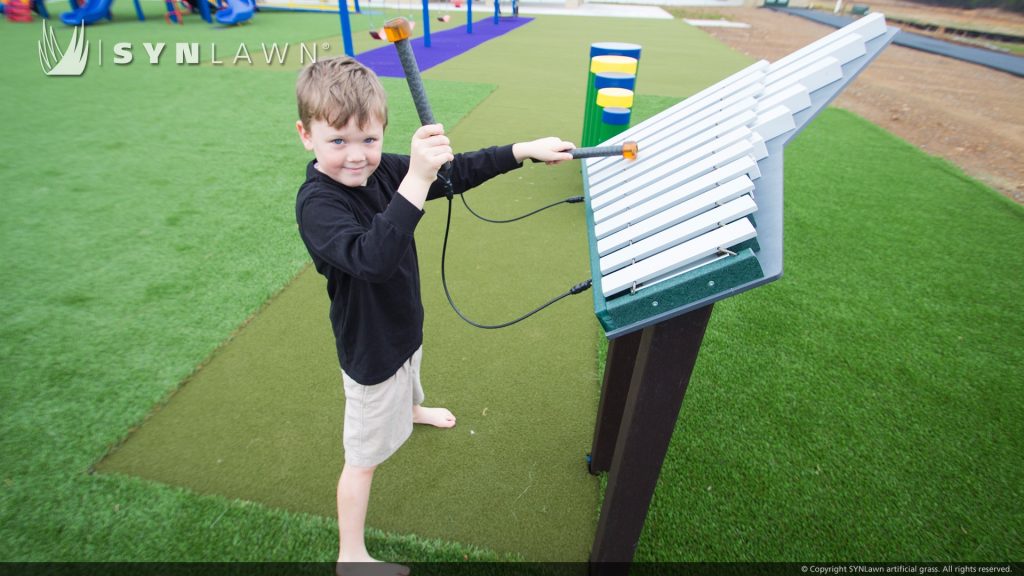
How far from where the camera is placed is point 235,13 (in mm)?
14445

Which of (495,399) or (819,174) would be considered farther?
(819,174)

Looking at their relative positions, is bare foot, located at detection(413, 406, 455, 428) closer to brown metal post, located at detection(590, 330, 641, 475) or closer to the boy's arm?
brown metal post, located at detection(590, 330, 641, 475)

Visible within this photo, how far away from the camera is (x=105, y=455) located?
7.14 feet

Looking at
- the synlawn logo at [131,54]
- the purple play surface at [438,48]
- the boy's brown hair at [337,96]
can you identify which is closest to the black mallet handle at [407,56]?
the boy's brown hair at [337,96]

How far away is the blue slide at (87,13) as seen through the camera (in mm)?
13359

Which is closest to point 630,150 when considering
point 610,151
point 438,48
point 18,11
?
point 610,151

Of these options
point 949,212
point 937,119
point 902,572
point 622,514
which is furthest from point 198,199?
point 937,119

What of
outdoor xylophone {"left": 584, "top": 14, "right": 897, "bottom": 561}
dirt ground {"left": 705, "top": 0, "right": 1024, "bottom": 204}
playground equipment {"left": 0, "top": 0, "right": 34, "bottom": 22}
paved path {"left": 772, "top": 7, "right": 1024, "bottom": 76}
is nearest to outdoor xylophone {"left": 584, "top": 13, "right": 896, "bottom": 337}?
outdoor xylophone {"left": 584, "top": 14, "right": 897, "bottom": 561}

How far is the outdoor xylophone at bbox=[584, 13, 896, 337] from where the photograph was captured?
3.39ft

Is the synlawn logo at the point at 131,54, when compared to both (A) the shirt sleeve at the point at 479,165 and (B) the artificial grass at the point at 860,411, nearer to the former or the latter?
(A) the shirt sleeve at the point at 479,165

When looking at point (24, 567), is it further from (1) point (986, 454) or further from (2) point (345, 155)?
(1) point (986, 454)

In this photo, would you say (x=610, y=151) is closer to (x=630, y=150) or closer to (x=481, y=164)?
(x=630, y=150)

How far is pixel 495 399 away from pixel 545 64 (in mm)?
9999

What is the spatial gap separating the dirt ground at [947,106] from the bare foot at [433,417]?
623 centimetres
